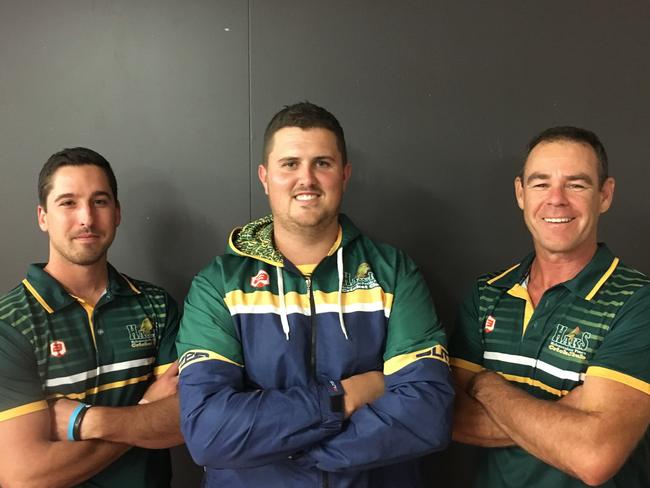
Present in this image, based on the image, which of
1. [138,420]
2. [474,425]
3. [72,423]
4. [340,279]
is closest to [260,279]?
[340,279]

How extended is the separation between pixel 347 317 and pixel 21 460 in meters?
1.02

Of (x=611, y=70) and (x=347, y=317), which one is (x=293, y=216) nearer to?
(x=347, y=317)

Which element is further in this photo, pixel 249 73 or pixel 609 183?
pixel 249 73

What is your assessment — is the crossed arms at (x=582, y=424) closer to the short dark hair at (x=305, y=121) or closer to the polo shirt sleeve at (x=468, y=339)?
the polo shirt sleeve at (x=468, y=339)

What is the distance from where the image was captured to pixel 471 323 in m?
1.88

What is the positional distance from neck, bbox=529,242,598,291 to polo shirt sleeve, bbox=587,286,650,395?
0.21 m

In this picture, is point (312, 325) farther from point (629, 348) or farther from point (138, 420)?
point (629, 348)

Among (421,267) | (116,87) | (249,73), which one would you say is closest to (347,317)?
(421,267)

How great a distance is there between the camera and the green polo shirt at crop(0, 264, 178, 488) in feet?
5.32

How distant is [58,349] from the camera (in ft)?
5.60

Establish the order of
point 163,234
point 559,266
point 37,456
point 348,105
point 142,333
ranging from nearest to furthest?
point 37,456, point 559,266, point 142,333, point 348,105, point 163,234

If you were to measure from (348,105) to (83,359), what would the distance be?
4.63ft

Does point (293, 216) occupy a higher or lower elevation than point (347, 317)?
higher

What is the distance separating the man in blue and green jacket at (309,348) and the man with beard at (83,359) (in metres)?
0.25
